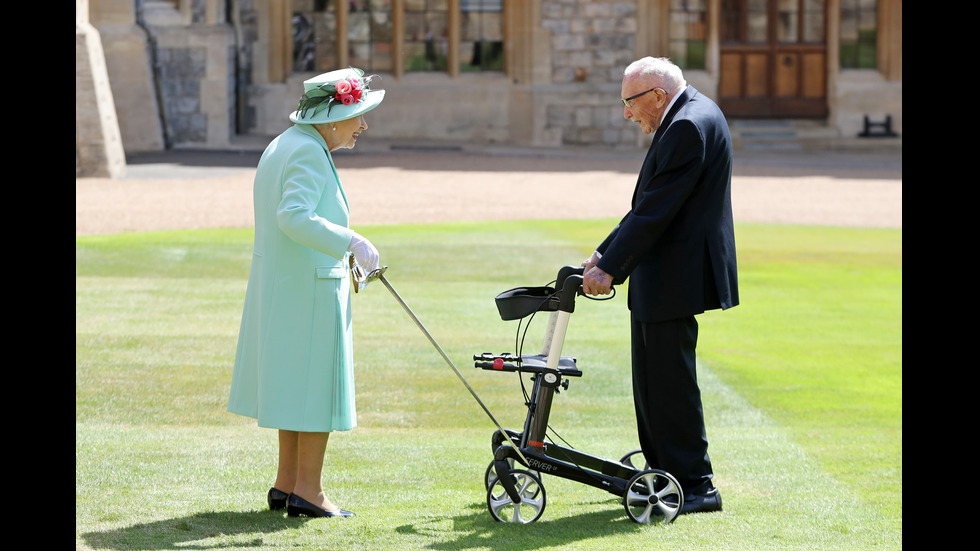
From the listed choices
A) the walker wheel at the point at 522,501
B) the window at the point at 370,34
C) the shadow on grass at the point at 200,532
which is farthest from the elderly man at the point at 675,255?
the window at the point at 370,34

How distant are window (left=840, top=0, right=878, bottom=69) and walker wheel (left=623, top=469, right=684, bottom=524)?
20.9 metres

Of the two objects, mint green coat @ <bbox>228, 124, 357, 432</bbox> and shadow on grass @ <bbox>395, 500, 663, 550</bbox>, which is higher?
mint green coat @ <bbox>228, 124, 357, 432</bbox>

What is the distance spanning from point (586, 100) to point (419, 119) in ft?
10.6

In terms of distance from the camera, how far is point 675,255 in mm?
4188

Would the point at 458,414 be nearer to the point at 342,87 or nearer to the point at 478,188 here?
the point at 342,87

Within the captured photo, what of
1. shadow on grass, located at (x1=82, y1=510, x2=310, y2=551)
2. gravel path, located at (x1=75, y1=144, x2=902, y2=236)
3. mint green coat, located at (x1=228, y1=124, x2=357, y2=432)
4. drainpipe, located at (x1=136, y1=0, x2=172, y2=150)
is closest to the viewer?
shadow on grass, located at (x1=82, y1=510, x2=310, y2=551)

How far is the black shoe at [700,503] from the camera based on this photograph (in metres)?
4.26

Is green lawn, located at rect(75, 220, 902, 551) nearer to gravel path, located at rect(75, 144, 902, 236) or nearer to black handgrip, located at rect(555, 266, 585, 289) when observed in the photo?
black handgrip, located at rect(555, 266, 585, 289)

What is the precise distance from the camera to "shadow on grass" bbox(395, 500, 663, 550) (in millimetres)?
3893

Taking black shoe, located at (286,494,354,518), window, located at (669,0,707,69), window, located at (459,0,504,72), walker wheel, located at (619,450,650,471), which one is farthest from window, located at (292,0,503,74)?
black shoe, located at (286,494,354,518)

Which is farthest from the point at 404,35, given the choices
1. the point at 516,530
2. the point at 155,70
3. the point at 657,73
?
the point at 516,530

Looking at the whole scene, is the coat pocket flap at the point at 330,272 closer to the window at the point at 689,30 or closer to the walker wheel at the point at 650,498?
the walker wheel at the point at 650,498

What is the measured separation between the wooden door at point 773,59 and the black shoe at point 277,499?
68.5 ft
